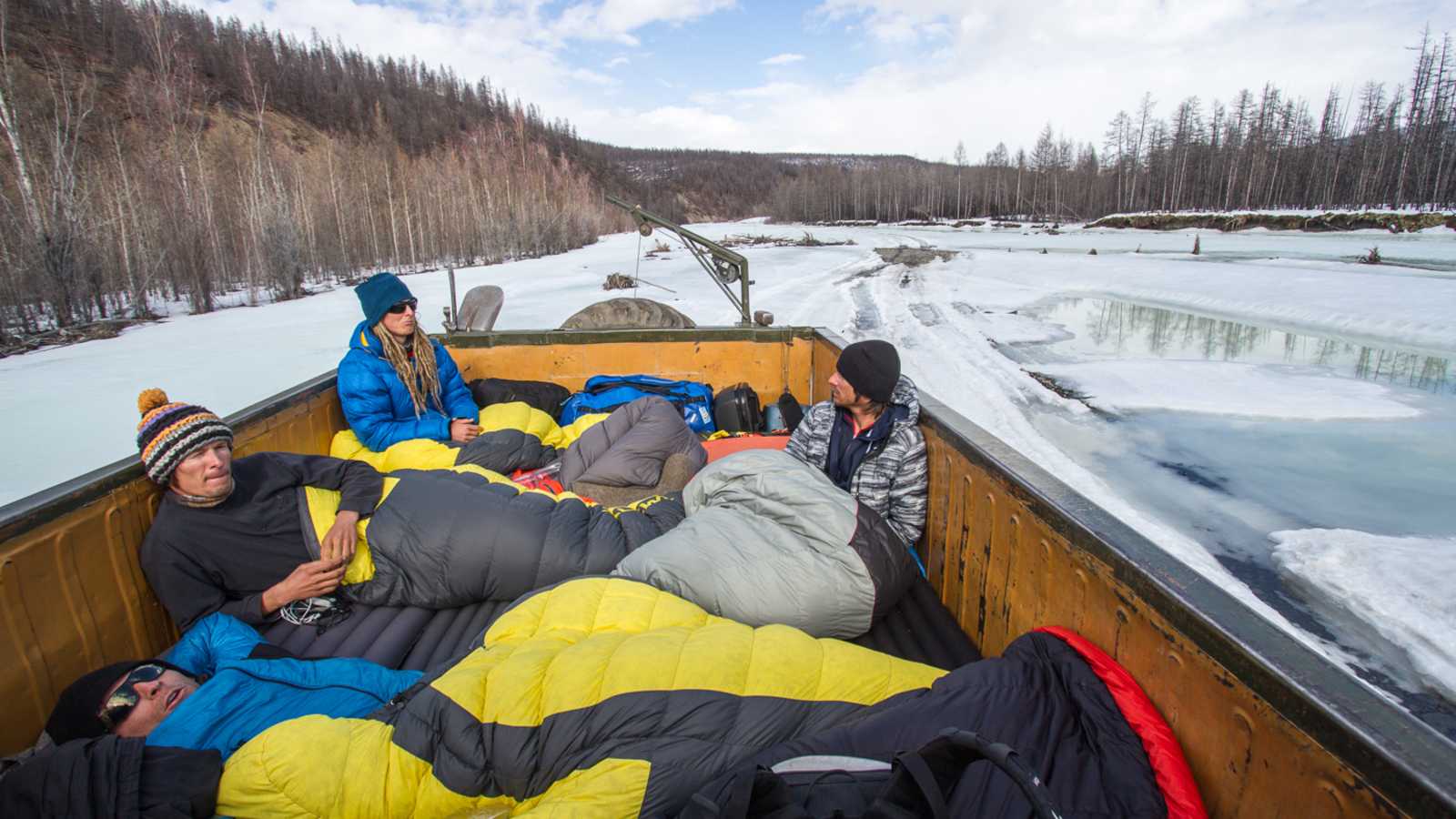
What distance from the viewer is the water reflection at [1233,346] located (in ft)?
24.7

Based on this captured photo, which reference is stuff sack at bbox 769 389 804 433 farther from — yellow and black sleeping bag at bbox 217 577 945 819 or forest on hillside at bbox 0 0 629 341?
forest on hillside at bbox 0 0 629 341

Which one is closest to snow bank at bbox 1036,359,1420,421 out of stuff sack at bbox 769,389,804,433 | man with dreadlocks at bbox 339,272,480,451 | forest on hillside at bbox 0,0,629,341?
stuff sack at bbox 769,389,804,433

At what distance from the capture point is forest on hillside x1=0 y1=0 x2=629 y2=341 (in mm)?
10461

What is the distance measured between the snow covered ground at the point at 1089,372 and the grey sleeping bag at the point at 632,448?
2.59 meters

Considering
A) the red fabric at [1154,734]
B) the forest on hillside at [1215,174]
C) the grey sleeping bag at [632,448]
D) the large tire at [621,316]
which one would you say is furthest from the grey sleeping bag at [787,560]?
the forest on hillside at [1215,174]

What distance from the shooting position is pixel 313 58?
170 feet

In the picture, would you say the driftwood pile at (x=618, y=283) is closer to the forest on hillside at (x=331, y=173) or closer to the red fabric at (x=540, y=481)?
the forest on hillside at (x=331, y=173)

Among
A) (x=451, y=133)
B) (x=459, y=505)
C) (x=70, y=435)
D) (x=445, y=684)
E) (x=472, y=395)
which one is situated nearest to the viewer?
(x=445, y=684)

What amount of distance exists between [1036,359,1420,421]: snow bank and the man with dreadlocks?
559 centimetres

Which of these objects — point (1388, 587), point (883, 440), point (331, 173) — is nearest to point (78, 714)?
point (883, 440)

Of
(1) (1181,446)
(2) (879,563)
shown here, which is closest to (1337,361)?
(1) (1181,446)

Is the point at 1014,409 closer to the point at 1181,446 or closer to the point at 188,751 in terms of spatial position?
the point at 1181,446

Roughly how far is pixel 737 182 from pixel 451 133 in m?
61.1

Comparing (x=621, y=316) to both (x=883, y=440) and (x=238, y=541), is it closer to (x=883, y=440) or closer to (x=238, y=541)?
(x=883, y=440)
